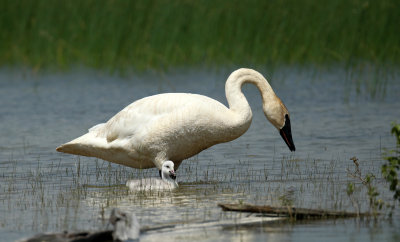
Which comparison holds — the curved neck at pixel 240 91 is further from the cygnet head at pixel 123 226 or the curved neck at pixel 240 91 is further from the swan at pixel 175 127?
the cygnet head at pixel 123 226

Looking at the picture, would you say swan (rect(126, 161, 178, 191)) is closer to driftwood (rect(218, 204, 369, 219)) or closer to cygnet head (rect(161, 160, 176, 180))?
cygnet head (rect(161, 160, 176, 180))

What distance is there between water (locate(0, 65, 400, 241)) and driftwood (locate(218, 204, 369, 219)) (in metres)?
0.10

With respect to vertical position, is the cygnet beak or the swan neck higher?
the swan neck

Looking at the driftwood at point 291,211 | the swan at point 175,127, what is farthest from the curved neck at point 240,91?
the driftwood at point 291,211

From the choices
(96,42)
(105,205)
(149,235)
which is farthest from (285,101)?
(149,235)

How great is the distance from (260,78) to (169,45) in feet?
31.9

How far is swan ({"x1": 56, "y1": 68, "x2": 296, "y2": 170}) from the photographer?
8812 millimetres

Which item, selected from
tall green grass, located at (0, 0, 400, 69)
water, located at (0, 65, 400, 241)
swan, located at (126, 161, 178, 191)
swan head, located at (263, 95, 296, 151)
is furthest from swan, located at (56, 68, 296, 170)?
tall green grass, located at (0, 0, 400, 69)

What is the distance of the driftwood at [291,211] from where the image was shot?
629cm

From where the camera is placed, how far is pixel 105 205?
25.3 feet

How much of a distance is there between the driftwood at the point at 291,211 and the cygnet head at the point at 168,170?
7.72ft

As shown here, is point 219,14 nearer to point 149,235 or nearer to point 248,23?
point 248,23

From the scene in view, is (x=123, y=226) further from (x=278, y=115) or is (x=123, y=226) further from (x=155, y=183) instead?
(x=278, y=115)

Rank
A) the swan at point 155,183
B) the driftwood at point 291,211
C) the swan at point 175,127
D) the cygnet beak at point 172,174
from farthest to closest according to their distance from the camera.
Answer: the swan at point 175,127 < the cygnet beak at point 172,174 < the swan at point 155,183 < the driftwood at point 291,211
